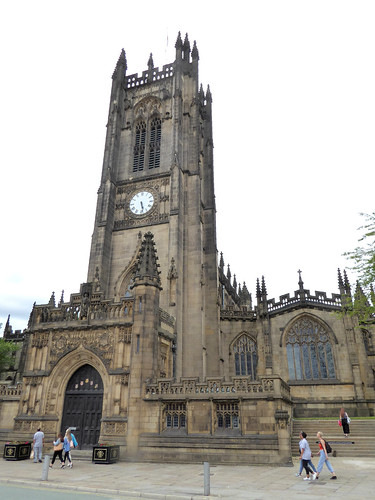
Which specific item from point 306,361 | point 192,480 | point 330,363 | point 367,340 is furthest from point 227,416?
point 367,340

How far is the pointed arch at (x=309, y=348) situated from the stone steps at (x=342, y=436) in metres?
9.39

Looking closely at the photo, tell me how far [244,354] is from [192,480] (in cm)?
2424

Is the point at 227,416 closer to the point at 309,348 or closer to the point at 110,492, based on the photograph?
the point at 110,492

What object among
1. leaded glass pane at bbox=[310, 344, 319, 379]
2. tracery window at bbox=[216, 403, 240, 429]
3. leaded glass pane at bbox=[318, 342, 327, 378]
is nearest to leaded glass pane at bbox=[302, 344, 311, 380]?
leaded glass pane at bbox=[310, 344, 319, 379]

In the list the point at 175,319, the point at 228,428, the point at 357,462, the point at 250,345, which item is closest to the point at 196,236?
the point at 175,319

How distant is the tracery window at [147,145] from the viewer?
3816cm

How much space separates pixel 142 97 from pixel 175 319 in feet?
87.1

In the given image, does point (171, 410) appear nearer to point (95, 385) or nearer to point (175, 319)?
point (95, 385)

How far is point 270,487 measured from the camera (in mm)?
10992

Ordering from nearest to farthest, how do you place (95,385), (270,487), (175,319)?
(270,487), (95,385), (175,319)

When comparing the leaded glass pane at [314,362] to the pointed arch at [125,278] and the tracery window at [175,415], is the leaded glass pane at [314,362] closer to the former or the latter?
the pointed arch at [125,278]

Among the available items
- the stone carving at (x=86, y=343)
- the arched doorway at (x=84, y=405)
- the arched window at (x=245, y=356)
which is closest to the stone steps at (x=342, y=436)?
the arched doorway at (x=84, y=405)

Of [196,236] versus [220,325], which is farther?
[220,325]

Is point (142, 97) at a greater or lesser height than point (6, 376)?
greater
